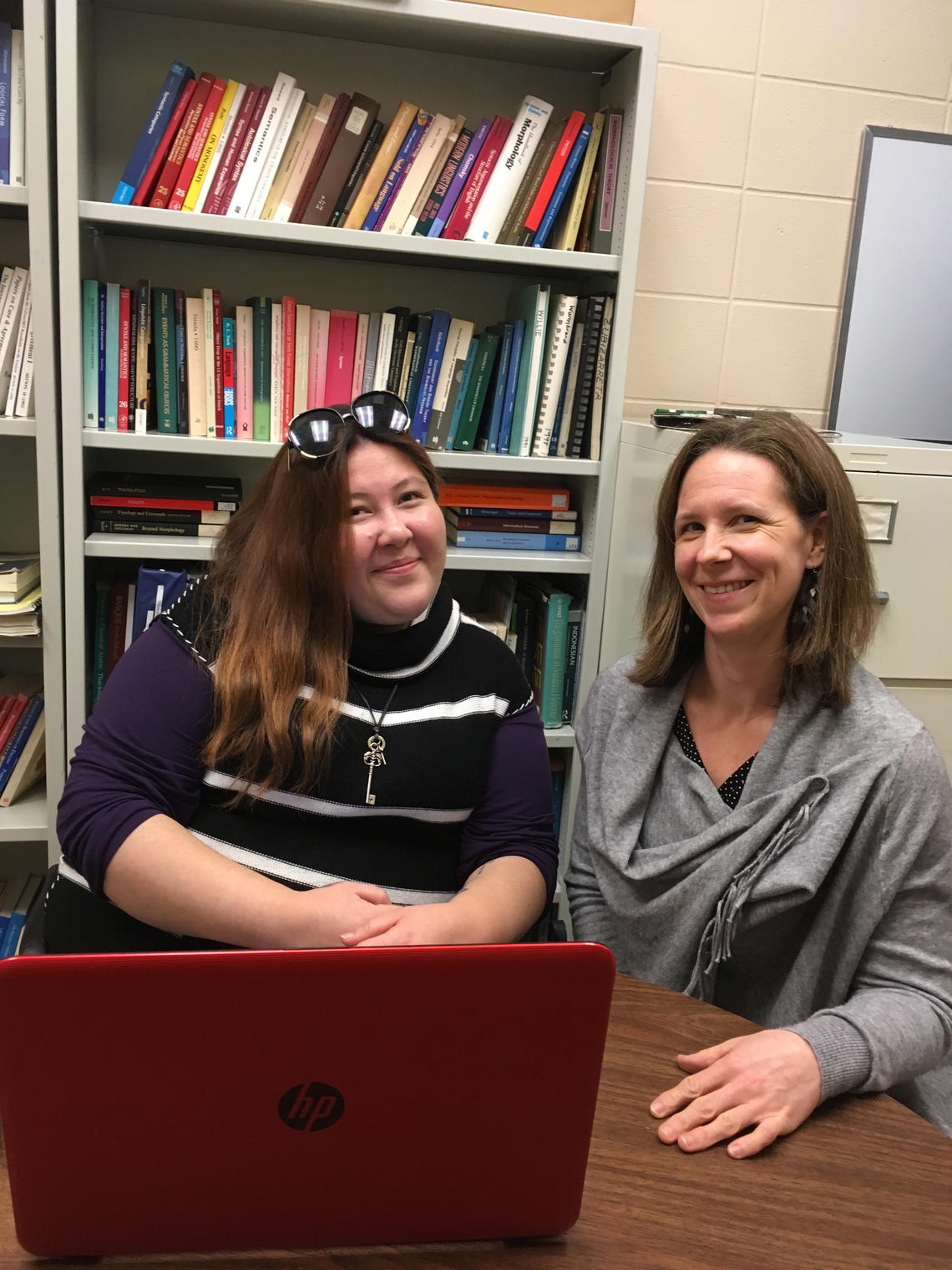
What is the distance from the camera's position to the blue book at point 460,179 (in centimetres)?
208

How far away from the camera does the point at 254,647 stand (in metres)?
1.32

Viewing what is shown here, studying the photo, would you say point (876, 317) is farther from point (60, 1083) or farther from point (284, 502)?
point (60, 1083)

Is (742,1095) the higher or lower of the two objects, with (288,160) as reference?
lower

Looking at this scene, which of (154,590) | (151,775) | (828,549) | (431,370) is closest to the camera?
(151,775)

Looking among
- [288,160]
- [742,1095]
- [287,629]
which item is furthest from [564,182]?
[742,1095]

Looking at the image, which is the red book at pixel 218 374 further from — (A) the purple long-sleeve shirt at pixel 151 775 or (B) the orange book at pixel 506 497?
(A) the purple long-sleeve shirt at pixel 151 775

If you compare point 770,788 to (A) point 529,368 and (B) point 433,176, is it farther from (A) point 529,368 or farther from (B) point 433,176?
(B) point 433,176

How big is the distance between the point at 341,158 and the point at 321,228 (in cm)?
16

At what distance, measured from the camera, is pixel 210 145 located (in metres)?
1.99

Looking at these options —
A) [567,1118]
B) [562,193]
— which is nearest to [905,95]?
[562,193]

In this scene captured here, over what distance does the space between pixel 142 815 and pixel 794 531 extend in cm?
91

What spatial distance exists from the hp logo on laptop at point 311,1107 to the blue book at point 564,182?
186 centimetres

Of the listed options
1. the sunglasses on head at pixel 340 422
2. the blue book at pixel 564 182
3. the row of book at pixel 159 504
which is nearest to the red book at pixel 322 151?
the blue book at pixel 564 182

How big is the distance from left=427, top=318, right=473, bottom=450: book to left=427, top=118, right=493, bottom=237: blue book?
0.63 feet
